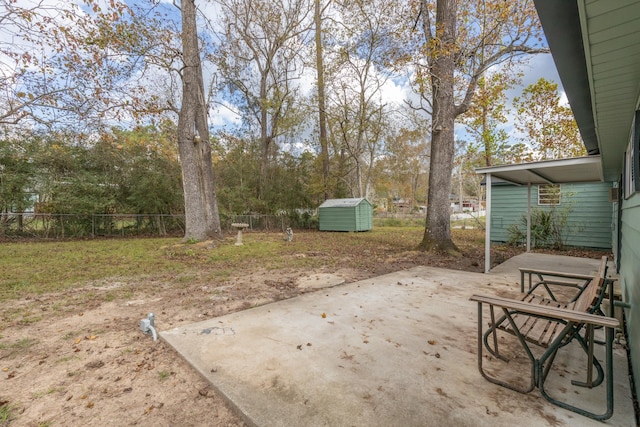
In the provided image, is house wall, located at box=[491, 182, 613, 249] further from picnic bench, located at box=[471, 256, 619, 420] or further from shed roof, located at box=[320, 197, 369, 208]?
picnic bench, located at box=[471, 256, 619, 420]

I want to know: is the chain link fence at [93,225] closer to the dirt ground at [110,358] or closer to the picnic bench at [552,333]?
the dirt ground at [110,358]

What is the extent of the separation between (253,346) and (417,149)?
26361 millimetres

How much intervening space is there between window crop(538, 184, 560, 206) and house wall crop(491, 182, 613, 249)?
11 centimetres

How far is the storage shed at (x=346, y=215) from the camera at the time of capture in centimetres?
1377

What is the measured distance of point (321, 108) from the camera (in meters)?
14.9

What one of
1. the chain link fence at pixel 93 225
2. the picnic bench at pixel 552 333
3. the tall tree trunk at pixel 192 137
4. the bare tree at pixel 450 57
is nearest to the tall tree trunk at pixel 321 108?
the chain link fence at pixel 93 225

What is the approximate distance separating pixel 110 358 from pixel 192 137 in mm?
7633

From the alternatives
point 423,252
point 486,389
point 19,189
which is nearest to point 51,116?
point 19,189

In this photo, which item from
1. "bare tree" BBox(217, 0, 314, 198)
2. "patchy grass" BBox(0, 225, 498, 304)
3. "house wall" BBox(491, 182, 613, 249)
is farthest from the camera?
"bare tree" BBox(217, 0, 314, 198)

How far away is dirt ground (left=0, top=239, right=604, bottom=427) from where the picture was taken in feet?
5.56

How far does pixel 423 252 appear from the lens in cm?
716

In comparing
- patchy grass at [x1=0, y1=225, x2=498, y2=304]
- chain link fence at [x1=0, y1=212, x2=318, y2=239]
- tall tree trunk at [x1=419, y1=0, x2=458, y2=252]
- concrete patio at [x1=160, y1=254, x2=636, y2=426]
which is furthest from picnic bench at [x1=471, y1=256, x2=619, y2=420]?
chain link fence at [x1=0, y1=212, x2=318, y2=239]

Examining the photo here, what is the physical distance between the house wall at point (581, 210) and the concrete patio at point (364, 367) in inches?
303

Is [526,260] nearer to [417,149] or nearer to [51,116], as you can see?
[51,116]
